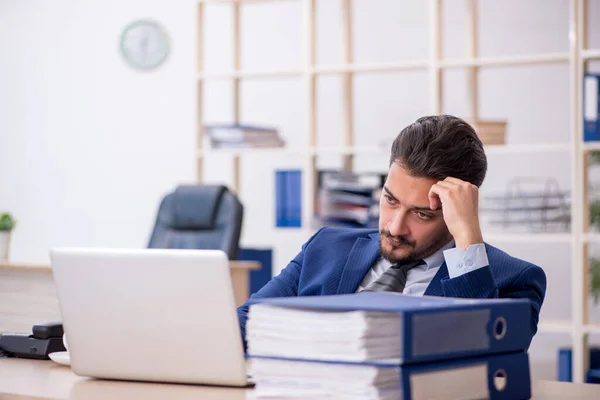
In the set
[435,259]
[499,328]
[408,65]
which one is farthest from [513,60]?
[499,328]

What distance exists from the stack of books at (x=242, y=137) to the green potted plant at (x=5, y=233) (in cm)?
112

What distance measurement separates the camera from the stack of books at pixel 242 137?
16.2ft

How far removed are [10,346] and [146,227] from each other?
4321 millimetres

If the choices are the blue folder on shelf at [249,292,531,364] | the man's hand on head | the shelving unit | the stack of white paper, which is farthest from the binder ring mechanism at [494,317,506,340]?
the shelving unit

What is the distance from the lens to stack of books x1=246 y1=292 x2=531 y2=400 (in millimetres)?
1234

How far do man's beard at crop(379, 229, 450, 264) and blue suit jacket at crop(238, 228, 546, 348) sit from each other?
78 mm

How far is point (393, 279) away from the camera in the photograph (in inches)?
78.8

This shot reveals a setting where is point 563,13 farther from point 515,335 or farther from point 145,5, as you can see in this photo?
point 515,335

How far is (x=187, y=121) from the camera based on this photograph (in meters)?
6.16

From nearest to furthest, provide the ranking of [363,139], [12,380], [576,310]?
[12,380] → [576,310] → [363,139]

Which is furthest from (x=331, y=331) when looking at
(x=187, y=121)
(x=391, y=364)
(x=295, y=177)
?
(x=187, y=121)

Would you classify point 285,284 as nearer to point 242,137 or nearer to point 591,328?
point 591,328

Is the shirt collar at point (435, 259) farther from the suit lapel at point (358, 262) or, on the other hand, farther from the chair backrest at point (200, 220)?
the chair backrest at point (200, 220)

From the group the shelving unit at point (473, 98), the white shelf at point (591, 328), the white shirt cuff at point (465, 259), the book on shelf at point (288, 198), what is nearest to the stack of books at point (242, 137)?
the shelving unit at point (473, 98)
